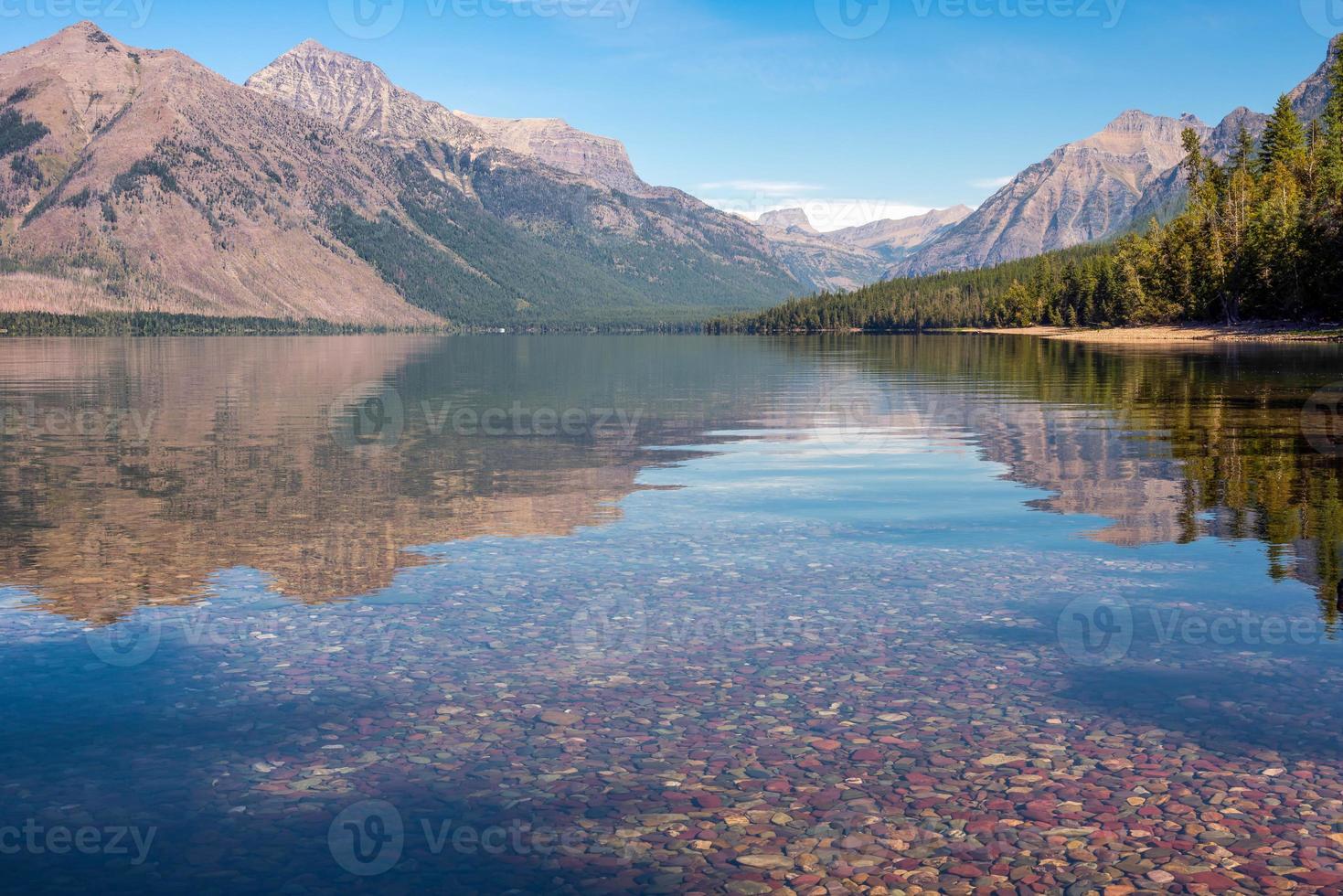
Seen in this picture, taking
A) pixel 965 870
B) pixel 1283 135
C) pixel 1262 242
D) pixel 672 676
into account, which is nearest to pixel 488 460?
pixel 672 676

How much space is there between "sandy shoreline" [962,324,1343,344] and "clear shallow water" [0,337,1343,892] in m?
115

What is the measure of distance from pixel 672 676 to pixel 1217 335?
160452mm

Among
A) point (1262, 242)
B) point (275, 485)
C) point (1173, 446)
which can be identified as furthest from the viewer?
point (1262, 242)

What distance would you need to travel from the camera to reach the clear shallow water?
1116 centimetres

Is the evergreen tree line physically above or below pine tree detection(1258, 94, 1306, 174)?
below

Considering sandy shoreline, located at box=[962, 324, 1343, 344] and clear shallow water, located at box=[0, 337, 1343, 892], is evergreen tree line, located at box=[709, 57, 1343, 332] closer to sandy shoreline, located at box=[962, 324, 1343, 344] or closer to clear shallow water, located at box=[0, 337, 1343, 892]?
Result: sandy shoreline, located at box=[962, 324, 1343, 344]

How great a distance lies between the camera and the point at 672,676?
1619cm

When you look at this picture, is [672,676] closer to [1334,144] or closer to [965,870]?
[965,870]

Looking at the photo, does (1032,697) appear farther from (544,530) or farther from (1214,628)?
(544,530)

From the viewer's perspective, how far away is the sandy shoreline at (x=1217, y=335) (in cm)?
13738

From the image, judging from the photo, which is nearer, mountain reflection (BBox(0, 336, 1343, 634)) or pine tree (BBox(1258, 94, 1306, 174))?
mountain reflection (BBox(0, 336, 1343, 634))

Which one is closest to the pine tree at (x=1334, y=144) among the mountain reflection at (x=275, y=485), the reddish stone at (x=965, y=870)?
the mountain reflection at (x=275, y=485)

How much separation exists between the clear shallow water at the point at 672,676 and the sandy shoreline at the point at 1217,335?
378ft

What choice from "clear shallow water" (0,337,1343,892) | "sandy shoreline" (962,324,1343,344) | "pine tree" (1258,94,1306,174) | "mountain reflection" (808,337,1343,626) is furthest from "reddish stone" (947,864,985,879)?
"pine tree" (1258,94,1306,174)
